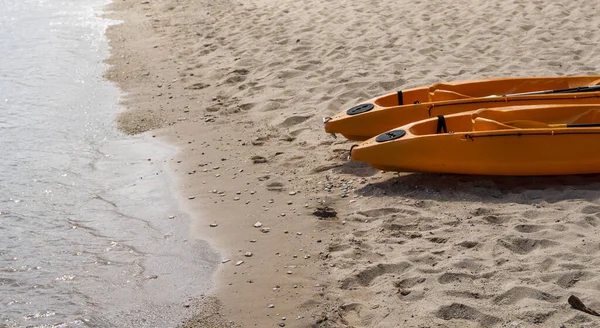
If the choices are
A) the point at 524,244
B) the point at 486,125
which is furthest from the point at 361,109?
the point at 524,244

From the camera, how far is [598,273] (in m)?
4.31

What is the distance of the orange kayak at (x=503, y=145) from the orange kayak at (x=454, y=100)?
27 centimetres

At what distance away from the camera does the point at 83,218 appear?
5.91 metres

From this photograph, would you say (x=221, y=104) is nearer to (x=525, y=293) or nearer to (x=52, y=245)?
(x=52, y=245)

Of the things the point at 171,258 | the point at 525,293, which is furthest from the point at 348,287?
the point at 171,258

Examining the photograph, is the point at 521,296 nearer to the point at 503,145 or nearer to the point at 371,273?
the point at 371,273

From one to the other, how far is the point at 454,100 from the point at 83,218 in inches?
114

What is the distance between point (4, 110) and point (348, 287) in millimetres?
5366

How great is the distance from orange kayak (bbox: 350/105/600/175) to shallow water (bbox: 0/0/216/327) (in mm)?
1491

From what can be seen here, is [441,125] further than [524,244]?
Yes

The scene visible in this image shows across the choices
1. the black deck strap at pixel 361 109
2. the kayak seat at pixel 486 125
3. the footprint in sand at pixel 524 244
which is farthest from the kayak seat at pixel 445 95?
the footprint in sand at pixel 524 244

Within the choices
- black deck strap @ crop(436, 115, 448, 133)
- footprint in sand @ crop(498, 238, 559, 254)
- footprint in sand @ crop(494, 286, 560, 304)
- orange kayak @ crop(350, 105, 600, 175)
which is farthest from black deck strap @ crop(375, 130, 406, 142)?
footprint in sand @ crop(494, 286, 560, 304)

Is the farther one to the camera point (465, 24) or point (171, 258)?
point (465, 24)

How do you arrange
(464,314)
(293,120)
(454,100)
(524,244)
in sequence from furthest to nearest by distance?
(293,120) → (454,100) → (524,244) → (464,314)
